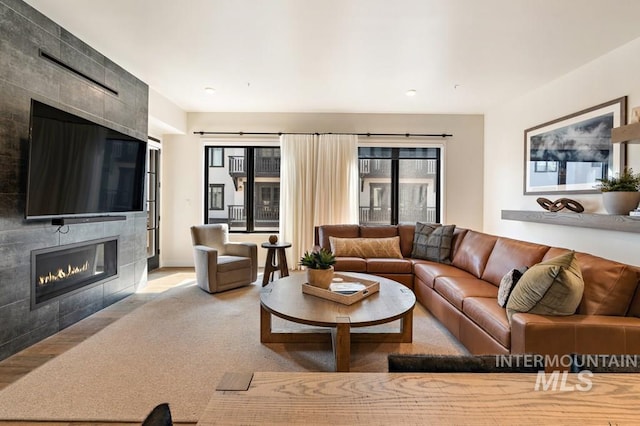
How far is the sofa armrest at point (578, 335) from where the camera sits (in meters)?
1.80

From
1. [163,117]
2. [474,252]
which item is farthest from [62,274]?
[474,252]

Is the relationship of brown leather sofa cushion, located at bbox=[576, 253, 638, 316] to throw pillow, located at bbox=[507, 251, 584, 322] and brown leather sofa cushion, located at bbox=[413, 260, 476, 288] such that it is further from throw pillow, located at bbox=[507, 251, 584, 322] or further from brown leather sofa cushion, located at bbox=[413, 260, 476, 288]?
brown leather sofa cushion, located at bbox=[413, 260, 476, 288]

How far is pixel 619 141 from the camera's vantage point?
271cm

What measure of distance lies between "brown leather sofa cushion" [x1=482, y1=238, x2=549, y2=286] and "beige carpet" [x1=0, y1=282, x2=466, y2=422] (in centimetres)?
74

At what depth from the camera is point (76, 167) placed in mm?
2783

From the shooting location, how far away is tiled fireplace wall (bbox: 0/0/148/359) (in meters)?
2.34

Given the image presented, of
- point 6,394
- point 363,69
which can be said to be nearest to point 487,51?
point 363,69

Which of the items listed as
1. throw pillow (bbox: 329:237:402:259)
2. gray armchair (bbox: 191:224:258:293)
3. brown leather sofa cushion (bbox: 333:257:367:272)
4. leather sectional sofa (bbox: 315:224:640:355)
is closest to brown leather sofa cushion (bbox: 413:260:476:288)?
leather sectional sofa (bbox: 315:224:640:355)

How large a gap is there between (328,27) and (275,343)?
107 inches

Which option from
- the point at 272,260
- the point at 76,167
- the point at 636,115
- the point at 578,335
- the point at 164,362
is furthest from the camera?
the point at 272,260

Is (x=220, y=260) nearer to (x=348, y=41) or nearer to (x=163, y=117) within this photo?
(x=163, y=117)

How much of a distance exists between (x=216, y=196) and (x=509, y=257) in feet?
15.0

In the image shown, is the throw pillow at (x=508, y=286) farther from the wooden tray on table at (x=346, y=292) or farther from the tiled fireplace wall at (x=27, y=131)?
the tiled fireplace wall at (x=27, y=131)

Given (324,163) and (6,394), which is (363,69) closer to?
(324,163)
